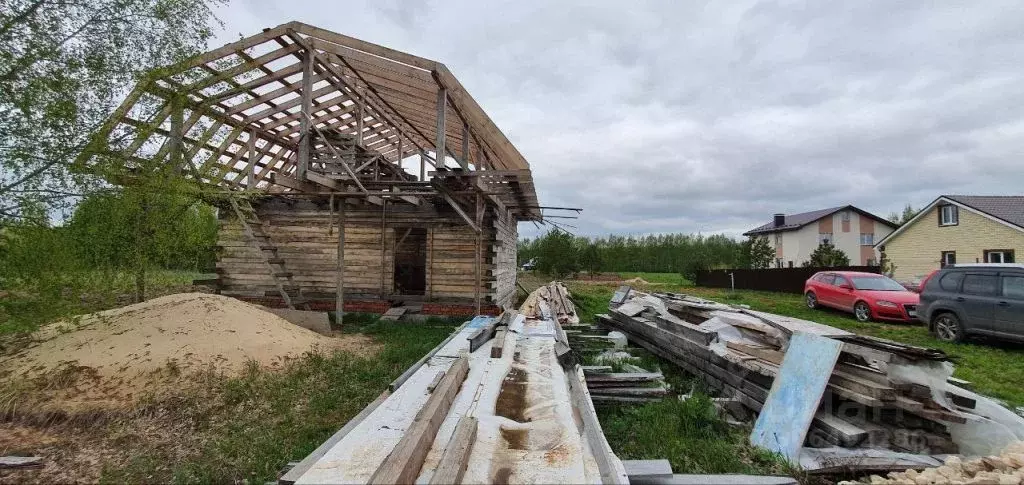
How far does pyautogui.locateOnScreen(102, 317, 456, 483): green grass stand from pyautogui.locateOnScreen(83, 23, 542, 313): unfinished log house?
14.5 feet

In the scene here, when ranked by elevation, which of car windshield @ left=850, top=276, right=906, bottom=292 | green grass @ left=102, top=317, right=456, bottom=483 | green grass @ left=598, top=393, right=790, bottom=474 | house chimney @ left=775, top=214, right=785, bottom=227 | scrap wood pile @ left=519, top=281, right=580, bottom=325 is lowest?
green grass @ left=102, top=317, right=456, bottom=483

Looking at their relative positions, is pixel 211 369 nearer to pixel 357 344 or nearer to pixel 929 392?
pixel 357 344

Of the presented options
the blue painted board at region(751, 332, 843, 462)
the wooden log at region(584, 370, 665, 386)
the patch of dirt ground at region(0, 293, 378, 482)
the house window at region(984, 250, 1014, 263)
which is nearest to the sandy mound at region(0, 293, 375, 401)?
the patch of dirt ground at region(0, 293, 378, 482)

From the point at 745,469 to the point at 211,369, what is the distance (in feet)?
22.5

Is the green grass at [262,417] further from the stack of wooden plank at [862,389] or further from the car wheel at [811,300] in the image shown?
the car wheel at [811,300]

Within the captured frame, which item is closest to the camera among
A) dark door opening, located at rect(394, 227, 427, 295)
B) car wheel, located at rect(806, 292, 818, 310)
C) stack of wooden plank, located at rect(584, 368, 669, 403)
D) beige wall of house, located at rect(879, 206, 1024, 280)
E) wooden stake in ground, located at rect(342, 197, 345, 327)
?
stack of wooden plank, located at rect(584, 368, 669, 403)

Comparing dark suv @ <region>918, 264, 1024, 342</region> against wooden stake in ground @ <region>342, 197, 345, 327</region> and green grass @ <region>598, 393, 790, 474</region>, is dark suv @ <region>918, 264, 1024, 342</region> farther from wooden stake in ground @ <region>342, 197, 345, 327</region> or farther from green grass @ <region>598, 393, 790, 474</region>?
wooden stake in ground @ <region>342, 197, 345, 327</region>

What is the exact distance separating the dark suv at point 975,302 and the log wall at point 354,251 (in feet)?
34.4

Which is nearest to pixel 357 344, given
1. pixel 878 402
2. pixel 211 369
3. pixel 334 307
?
pixel 211 369

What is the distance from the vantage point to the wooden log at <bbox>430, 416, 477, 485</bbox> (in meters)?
2.15

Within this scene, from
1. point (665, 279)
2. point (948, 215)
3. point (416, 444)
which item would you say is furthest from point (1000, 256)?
point (416, 444)

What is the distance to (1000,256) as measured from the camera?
65.3 feet

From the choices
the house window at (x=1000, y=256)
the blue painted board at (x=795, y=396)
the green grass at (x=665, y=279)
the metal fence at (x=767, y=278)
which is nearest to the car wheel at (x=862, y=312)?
the metal fence at (x=767, y=278)

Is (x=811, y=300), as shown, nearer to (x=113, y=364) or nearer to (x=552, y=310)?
(x=552, y=310)
